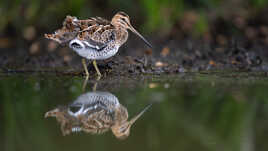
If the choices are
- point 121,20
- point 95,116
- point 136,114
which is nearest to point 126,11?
point 121,20

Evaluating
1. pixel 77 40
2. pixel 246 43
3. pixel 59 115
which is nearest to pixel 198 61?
pixel 246 43

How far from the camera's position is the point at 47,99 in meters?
5.72

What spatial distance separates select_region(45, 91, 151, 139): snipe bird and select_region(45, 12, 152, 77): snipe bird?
1.43 meters

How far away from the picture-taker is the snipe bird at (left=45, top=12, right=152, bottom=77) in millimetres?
7008

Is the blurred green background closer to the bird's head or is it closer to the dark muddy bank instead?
the dark muddy bank

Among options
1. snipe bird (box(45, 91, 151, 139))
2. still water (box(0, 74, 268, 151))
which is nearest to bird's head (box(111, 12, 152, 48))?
still water (box(0, 74, 268, 151))

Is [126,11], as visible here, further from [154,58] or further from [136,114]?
[136,114]

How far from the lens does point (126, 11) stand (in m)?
10.1

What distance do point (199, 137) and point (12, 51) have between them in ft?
20.6

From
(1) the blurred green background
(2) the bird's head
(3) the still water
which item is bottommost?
(3) the still water

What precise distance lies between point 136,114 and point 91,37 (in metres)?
2.36

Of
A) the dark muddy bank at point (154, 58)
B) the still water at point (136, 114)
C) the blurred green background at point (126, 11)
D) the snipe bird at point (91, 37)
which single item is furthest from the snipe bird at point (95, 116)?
the blurred green background at point (126, 11)

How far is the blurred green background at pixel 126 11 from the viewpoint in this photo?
9633 mm

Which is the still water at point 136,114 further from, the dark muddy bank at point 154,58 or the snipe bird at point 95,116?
the dark muddy bank at point 154,58
